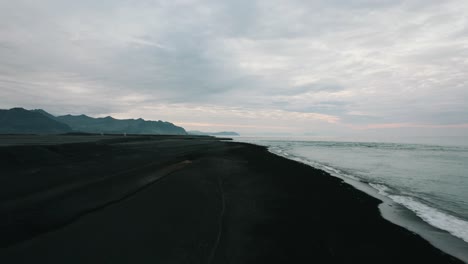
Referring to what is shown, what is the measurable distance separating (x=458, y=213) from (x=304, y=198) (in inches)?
293

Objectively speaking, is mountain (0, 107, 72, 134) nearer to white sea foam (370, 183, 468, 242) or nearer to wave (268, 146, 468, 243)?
wave (268, 146, 468, 243)

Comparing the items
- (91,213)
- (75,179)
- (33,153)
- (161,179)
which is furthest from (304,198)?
(33,153)

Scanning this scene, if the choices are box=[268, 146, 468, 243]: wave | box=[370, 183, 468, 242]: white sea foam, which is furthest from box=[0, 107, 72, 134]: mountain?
box=[370, 183, 468, 242]: white sea foam

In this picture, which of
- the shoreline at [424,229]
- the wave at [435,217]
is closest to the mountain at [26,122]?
the wave at [435,217]

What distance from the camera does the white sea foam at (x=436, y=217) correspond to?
940 cm

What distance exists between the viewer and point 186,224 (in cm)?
841

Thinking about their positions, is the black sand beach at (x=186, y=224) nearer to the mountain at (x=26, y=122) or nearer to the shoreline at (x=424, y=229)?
the shoreline at (x=424, y=229)

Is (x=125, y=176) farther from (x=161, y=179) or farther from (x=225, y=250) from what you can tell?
(x=225, y=250)

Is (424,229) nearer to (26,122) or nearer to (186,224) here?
(186,224)

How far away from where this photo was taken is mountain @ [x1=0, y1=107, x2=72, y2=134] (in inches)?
6289

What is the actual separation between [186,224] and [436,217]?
36.6 feet

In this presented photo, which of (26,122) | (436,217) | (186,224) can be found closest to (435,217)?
(436,217)

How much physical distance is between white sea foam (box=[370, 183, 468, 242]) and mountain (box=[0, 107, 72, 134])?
7434 inches

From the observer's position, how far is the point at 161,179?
15578mm
